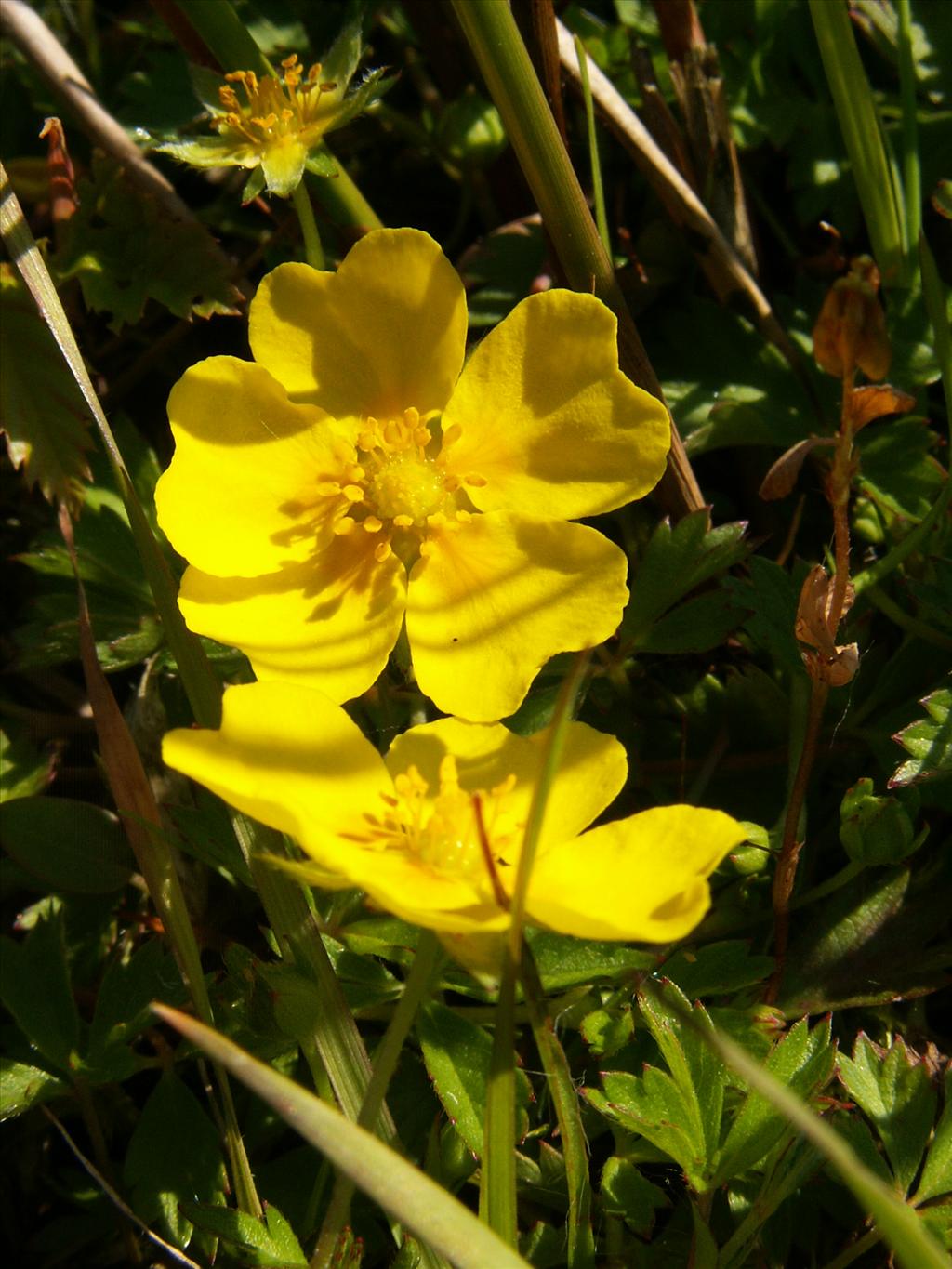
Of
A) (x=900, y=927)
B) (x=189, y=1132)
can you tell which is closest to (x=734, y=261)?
(x=900, y=927)

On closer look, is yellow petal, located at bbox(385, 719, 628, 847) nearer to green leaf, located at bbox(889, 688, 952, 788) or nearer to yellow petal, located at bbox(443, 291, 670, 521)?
yellow petal, located at bbox(443, 291, 670, 521)

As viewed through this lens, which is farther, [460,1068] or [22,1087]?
[22,1087]

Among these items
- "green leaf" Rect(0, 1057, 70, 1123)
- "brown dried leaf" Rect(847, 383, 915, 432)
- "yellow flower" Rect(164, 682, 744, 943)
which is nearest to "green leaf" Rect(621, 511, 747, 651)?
"brown dried leaf" Rect(847, 383, 915, 432)

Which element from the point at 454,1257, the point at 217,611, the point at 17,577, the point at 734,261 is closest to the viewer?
the point at 454,1257

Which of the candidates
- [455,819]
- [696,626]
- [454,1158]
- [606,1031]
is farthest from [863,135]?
[454,1158]

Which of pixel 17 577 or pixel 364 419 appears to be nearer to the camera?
pixel 364 419

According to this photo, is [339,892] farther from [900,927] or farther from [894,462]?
[894,462]

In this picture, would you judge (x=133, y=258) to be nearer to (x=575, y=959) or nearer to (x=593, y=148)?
(x=593, y=148)
